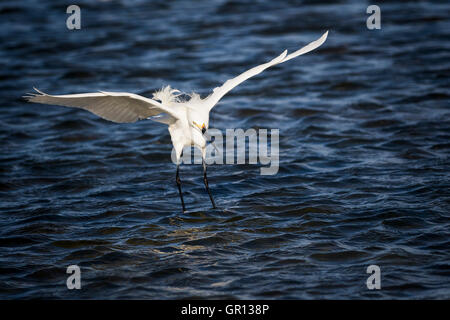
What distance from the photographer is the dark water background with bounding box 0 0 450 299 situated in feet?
21.1

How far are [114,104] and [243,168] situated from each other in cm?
292

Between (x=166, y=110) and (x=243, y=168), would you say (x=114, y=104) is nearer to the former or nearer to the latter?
(x=166, y=110)

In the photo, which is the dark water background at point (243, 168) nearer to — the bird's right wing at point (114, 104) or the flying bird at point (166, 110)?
the flying bird at point (166, 110)

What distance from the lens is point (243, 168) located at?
9469 mm

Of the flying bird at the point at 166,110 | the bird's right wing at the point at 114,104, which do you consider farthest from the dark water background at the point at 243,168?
the bird's right wing at the point at 114,104

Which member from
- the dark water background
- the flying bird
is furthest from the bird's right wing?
the dark water background

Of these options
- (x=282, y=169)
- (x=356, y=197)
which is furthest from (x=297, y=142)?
(x=356, y=197)

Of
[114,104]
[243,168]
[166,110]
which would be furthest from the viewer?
[243,168]

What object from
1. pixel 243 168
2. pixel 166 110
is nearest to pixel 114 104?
pixel 166 110

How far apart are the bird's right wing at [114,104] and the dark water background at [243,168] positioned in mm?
1369

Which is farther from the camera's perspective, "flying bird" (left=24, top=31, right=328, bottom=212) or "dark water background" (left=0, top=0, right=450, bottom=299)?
"flying bird" (left=24, top=31, right=328, bottom=212)

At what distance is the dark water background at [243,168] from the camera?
6.43m

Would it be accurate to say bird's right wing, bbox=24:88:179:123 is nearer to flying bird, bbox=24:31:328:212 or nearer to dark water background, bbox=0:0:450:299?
flying bird, bbox=24:31:328:212

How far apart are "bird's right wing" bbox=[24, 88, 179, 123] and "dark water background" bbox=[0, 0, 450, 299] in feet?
4.49
